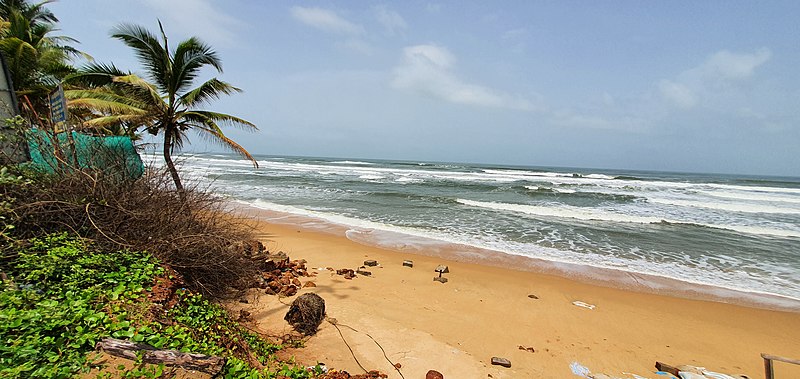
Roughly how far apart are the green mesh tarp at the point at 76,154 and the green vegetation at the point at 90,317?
3.76ft

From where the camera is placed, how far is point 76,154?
13.5 feet

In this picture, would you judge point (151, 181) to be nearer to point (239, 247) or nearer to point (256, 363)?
point (239, 247)

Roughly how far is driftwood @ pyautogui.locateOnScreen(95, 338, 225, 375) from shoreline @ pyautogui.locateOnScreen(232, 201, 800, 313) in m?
6.59

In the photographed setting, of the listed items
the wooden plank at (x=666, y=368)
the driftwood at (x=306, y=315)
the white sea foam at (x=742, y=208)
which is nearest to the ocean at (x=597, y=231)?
the white sea foam at (x=742, y=208)

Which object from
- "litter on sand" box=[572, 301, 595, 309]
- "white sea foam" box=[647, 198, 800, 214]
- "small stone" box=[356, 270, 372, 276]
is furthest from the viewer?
"white sea foam" box=[647, 198, 800, 214]

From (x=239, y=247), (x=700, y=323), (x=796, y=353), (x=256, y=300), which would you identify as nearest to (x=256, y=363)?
(x=256, y=300)

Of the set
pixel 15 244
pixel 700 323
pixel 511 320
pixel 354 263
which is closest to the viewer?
pixel 15 244

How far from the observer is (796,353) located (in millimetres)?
4797

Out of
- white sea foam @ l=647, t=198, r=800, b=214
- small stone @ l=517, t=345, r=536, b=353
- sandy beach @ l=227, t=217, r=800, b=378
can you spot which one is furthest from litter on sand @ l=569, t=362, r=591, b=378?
white sea foam @ l=647, t=198, r=800, b=214

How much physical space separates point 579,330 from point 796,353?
314cm

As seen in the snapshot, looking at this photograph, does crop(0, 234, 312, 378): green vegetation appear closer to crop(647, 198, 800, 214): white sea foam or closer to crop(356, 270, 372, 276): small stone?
crop(356, 270, 372, 276): small stone

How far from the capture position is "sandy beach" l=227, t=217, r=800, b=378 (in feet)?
12.9

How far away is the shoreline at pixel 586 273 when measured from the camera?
6594mm

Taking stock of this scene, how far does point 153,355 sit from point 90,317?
63cm
